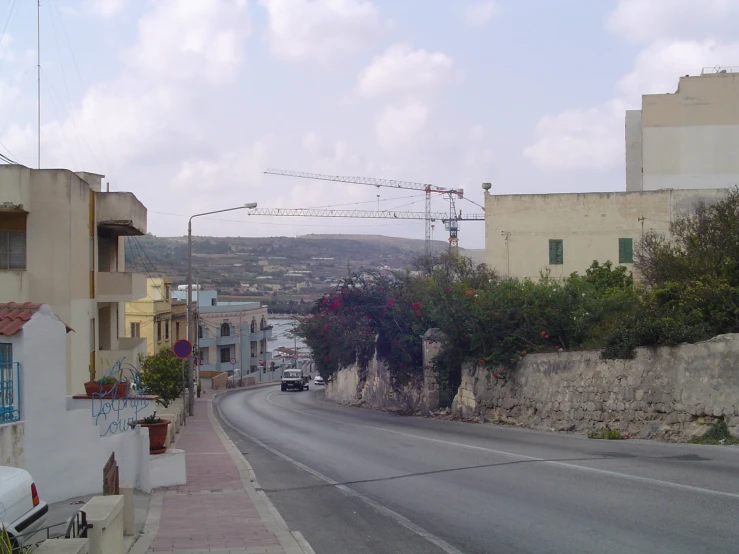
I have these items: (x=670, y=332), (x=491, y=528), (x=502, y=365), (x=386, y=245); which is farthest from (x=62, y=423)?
(x=386, y=245)

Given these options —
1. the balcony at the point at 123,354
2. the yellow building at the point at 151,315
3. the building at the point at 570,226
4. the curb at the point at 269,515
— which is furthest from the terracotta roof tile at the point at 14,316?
the yellow building at the point at 151,315

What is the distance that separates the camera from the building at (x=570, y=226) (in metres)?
36.9

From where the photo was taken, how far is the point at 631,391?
18703mm

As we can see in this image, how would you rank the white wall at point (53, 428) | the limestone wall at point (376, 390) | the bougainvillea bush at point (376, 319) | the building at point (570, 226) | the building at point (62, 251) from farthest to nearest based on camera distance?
the building at point (570, 226), the bougainvillea bush at point (376, 319), the limestone wall at point (376, 390), the building at point (62, 251), the white wall at point (53, 428)

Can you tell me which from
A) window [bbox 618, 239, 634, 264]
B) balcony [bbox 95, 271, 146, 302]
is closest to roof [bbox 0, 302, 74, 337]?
balcony [bbox 95, 271, 146, 302]

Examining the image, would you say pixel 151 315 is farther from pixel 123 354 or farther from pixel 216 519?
pixel 216 519

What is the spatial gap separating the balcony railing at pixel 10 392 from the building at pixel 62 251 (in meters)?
10.4

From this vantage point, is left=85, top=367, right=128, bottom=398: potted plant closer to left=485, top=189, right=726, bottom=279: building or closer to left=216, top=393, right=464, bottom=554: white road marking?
left=216, top=393, right=464, bottom=554: white road marking

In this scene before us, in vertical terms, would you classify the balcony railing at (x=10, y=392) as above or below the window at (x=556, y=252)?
below

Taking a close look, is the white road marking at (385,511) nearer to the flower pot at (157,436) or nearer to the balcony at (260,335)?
the flower pot at (157,436)

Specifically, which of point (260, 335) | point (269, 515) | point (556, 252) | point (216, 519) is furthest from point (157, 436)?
point (260, 335)

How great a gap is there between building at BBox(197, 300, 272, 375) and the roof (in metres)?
66.8

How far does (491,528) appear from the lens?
927cm

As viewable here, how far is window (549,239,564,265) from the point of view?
3812cm
